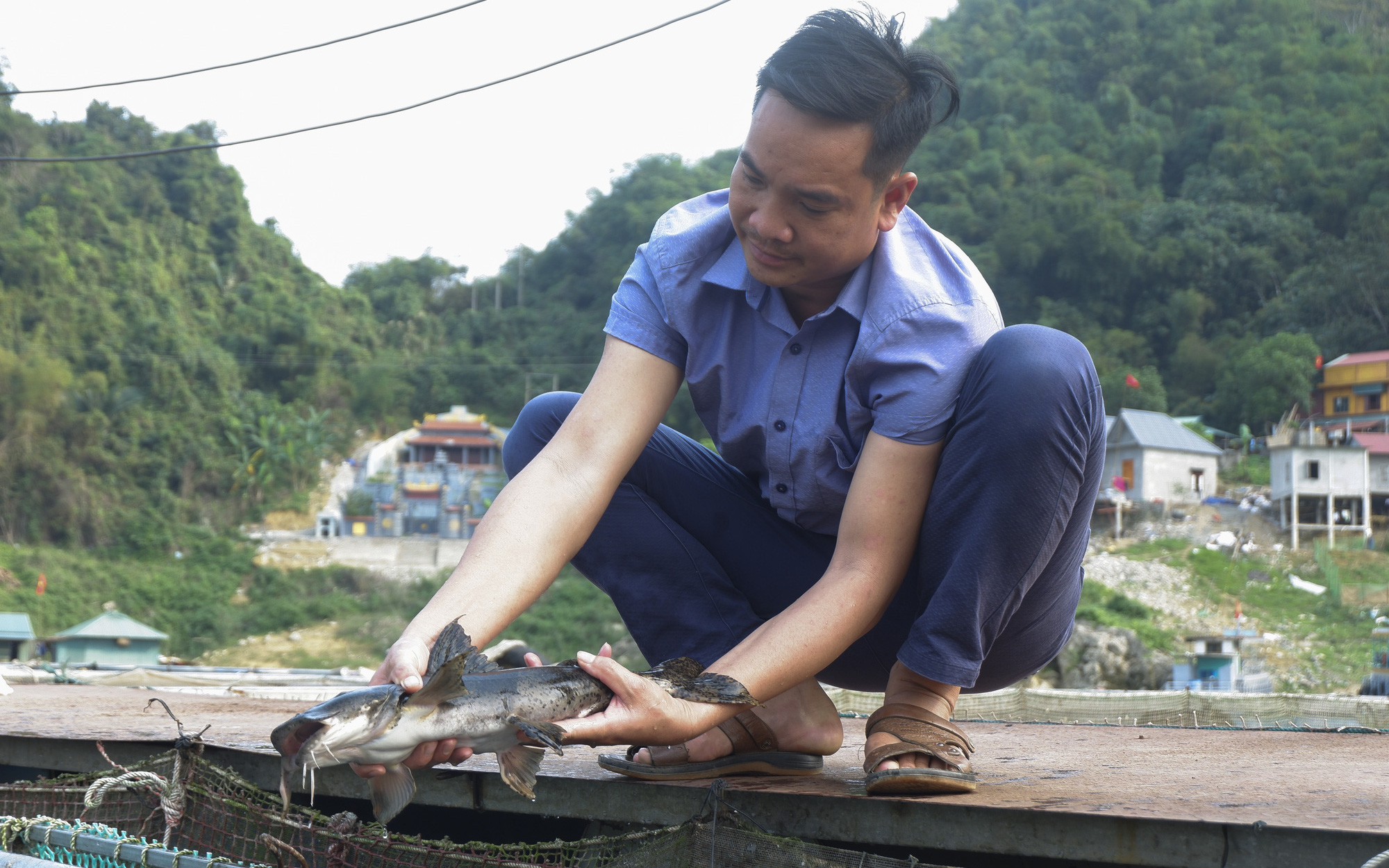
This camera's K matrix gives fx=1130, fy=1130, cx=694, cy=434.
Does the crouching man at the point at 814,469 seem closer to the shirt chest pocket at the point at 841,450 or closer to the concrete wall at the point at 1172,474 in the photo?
Answer: the shirt chest pocket at the point at 841,450

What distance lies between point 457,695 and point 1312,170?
6230 cm

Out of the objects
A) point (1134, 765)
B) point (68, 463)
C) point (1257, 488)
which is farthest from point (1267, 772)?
point (68, 463)

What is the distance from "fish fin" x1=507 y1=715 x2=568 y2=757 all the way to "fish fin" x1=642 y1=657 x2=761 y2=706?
19 centimetres

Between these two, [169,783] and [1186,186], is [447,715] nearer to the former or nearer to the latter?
[169,783]

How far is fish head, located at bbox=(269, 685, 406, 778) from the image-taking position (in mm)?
1285

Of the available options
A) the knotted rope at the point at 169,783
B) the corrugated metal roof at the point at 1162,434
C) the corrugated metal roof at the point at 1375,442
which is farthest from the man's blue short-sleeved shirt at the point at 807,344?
the corrugated metal roof at the point at 1375,442

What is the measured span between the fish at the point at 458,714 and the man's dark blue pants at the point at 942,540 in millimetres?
415

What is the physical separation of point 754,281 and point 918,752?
86cm

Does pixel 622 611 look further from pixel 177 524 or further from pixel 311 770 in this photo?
pixel 177 524

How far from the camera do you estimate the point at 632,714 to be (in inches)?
60.2

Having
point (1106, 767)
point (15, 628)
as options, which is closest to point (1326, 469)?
point (15, 628)

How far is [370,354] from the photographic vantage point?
6075 centimetres

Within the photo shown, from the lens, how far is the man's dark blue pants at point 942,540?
1.73 m

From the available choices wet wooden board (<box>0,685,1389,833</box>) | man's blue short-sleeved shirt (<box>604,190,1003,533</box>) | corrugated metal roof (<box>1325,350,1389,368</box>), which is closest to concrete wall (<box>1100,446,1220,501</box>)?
corrugated metal roof (<box>1325,350,1389,368</box>)
